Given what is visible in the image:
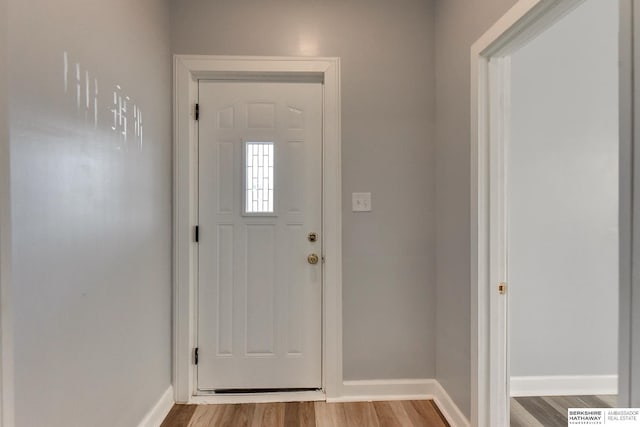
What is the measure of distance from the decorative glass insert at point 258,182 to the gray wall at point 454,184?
3.46 feet

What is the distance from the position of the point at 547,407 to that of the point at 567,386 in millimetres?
264

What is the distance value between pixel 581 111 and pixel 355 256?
1748 millimetres

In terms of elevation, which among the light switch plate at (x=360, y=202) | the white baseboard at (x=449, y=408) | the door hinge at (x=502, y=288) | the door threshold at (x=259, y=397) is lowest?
the door threshold at (x=259, y=397)

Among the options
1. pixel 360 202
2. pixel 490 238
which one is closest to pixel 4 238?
pixel 360 202

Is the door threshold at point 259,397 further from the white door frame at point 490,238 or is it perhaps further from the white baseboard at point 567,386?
the white baseboard at point 567,386

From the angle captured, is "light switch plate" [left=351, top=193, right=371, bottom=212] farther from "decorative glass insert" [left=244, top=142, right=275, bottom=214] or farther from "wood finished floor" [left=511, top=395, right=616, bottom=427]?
"wood finished floor" [left=511, top=395, right=616, bottom=427]

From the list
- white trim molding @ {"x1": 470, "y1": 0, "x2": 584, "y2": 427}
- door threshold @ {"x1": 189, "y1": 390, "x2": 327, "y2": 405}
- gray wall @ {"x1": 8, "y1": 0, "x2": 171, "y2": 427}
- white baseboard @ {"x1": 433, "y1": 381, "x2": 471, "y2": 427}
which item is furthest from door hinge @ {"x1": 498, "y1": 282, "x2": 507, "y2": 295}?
gray wall @ {"x1": 8, "y1": 0, "x2": 171, "y2": 427}

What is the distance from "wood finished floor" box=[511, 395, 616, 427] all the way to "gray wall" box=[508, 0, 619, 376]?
0.58 feet

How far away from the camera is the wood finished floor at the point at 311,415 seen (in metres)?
1.90

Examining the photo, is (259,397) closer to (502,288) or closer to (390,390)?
(390,390)

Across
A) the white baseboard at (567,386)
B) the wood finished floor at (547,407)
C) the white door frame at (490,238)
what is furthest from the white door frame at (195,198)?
the white baseboard at (567,386)

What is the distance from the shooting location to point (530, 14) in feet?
4.10

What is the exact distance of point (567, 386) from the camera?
2240mm

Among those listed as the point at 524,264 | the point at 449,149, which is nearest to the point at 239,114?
the point at 449,149
